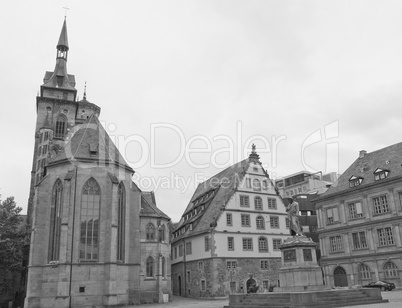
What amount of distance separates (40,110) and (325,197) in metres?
42.9

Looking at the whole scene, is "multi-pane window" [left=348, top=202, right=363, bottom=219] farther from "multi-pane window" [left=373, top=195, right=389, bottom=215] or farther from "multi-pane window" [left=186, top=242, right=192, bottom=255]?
"multi-pane window" [left=186, top=242, right=192, bottom=255]

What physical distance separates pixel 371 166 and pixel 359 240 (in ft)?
29.2

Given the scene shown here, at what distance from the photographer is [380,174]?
1702 inches

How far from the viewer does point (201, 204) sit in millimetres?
49844

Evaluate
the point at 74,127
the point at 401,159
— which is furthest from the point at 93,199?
the point at 401,159

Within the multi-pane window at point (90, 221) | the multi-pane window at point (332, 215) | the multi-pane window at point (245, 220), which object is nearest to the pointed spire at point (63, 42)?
the multi-pane window at point (90, 221)

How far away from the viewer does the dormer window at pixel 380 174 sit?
4272 centimetres

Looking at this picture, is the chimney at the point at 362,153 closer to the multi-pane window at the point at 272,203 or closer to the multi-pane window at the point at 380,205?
the multi-pane window at the point at 380,205

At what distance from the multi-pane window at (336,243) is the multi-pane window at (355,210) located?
3101 millimetres

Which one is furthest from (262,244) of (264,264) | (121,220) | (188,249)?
(121,220)

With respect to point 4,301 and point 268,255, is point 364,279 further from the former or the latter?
point 4,301

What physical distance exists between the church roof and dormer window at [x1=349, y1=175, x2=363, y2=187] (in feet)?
84.2

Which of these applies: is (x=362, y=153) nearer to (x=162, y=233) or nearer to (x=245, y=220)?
(x=245, y=220)

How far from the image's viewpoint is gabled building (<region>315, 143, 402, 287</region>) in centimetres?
4056
